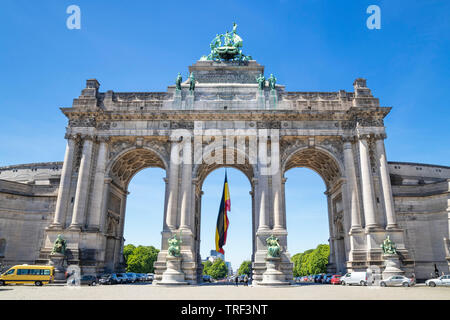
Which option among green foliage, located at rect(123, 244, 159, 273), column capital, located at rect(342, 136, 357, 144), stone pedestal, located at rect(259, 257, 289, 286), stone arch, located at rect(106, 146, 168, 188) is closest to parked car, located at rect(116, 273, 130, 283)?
stone arch, located at rect(106, 146, 168, 188)

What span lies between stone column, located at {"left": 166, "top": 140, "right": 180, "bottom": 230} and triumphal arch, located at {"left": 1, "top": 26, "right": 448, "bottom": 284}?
4.3 inches

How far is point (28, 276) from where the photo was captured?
94.5 feet

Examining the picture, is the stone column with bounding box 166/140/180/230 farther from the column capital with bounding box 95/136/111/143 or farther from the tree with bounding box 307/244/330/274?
the tree with bounding box 307/244/330/274

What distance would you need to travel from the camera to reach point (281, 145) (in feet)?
123

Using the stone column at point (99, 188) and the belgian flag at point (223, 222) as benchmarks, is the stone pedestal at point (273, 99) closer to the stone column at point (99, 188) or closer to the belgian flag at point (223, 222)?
the belgian flag at point (223, 222)

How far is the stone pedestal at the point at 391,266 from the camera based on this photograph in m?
29.9

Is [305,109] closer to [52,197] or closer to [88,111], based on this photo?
[88,111]

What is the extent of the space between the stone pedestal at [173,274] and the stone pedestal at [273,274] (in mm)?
7292

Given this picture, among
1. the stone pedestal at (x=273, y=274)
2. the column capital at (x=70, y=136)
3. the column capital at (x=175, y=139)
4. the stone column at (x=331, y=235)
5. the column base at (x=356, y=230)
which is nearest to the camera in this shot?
the stone pedestal at (x=273, y=274)

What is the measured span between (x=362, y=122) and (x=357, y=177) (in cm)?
615

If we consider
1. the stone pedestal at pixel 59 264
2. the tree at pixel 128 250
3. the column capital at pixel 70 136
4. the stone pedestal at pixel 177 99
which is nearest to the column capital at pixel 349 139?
the stone pedestal at pixel 177 99

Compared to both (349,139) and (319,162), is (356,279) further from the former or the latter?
(319,162)

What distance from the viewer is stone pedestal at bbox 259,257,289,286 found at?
28972 mm
